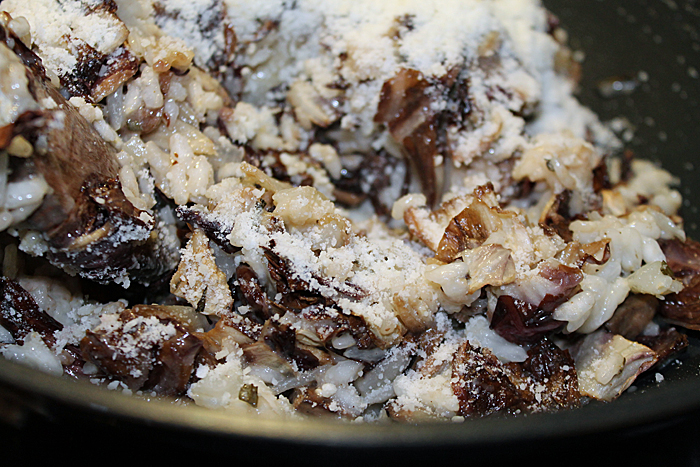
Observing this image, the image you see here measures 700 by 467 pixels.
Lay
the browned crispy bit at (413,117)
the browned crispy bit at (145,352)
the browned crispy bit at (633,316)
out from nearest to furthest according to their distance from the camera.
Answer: the browned crispy bit at (145,352)
the browned crispy bit at (633,316)
the browned crispy bit at (413,117)

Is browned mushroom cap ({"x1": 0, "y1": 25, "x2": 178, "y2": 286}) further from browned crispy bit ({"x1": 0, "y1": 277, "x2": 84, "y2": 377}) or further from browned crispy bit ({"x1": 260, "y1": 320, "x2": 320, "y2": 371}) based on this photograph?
browned crispy bit ({"x1": 260, "y1": 320, "x2": 320, "y2": 371})

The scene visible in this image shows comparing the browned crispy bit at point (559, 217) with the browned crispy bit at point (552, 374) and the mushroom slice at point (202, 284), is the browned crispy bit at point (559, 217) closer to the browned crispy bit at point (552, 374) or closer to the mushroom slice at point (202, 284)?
the browned crispy bit at point (552, 374)

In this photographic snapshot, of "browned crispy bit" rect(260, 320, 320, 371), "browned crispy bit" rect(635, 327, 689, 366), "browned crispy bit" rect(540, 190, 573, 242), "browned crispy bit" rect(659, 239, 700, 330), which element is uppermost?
"browned crispy bit" rect(260, 320, 320, 371)

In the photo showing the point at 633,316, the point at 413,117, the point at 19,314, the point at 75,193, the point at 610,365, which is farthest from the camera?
the point at 413,117

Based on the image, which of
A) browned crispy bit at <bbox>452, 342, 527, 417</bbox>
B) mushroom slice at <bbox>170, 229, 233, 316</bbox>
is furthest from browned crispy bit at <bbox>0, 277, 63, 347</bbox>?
browned crispy bit at <bbox>452, 342, 527, 417</bbox>

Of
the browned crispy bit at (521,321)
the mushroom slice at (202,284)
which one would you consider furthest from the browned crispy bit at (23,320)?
the browned crispy bit at (521,321)

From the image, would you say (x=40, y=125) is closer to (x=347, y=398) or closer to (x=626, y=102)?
(x=347, y=398)

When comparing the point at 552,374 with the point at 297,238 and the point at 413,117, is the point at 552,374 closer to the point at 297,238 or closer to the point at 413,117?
the point at 297,238

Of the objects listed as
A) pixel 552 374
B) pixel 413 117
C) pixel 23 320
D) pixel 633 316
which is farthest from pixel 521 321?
pixel 23 320
